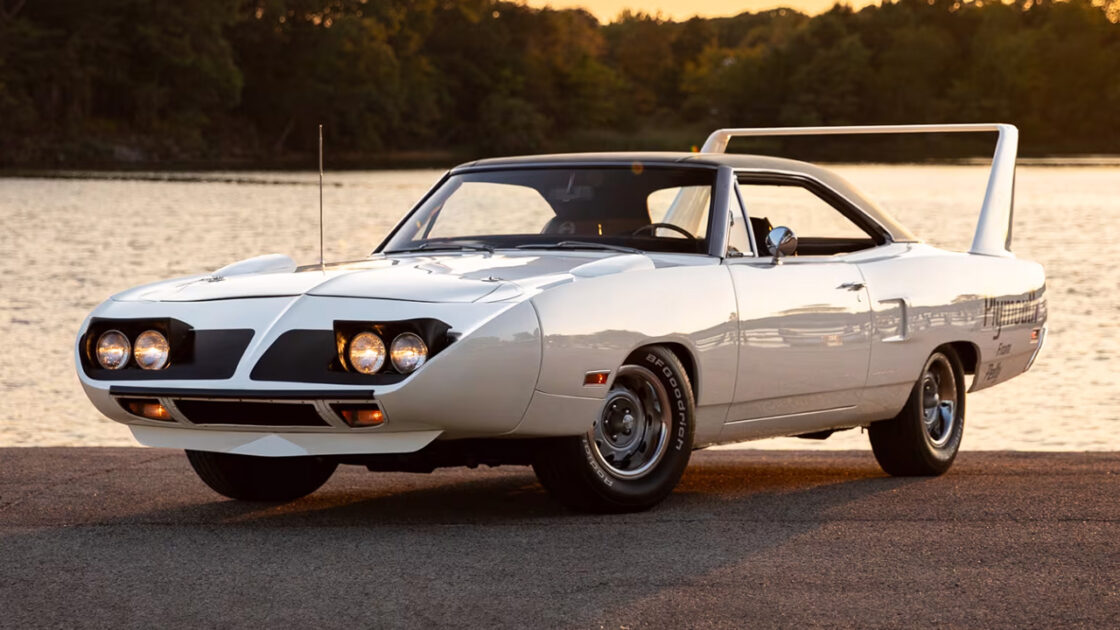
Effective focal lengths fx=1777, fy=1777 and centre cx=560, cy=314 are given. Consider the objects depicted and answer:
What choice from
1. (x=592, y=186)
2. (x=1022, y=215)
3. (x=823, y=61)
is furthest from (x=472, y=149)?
(x=592, y=186)

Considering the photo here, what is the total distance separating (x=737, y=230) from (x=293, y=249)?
123 feet

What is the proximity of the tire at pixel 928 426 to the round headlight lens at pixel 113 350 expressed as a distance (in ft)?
12.3

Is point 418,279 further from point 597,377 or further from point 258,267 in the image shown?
point 258,267

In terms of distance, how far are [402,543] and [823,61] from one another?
15285 cm

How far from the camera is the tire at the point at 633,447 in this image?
678 centimetres

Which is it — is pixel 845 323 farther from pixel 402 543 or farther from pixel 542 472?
pixel 402 543

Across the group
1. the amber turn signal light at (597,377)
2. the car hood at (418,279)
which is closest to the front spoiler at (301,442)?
the car hood at (418,279)

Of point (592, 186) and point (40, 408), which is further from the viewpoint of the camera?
point (40, 408)

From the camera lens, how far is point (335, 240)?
49.0 m

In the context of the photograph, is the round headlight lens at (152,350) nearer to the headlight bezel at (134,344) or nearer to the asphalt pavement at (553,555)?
the headlight bezel at (134,344)

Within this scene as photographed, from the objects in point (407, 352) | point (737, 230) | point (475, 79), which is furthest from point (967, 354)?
point (475, 79)

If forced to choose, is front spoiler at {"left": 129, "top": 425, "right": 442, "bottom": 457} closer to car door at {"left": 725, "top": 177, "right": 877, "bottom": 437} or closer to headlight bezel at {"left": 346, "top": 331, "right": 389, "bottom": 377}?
headlight bezel at {"left": 346, "top": 331, "right": 389, "bottom": 377}

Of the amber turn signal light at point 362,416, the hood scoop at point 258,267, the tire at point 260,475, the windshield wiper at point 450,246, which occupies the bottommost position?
the tire at point 260,475

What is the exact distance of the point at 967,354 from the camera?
9.23 metres
